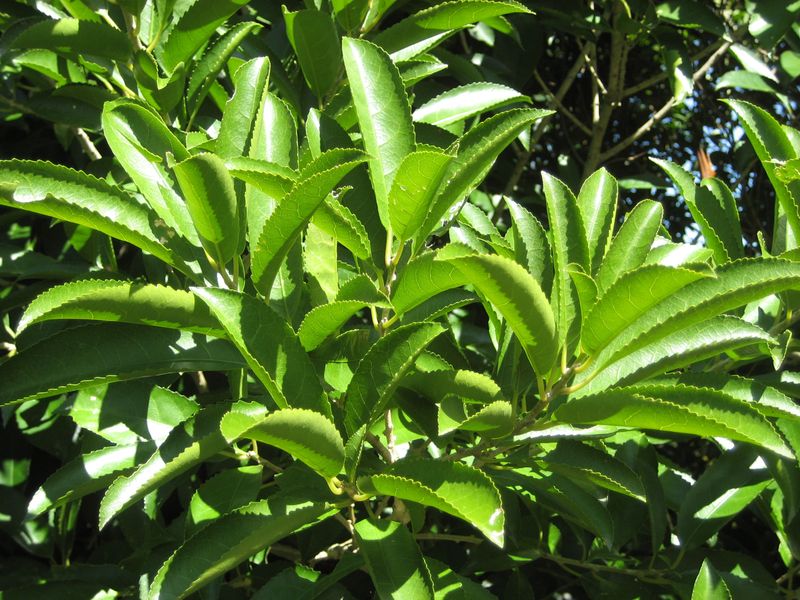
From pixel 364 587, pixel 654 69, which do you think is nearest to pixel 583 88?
pixel 654 69

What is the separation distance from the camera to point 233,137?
4.46 feet

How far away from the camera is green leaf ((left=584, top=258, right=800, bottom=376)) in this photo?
1128 mm

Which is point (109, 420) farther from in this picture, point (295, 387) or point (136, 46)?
point (136, 46)

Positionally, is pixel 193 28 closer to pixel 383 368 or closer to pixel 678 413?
pixel 383 368

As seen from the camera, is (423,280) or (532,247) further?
(532,247)

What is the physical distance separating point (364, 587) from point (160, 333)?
104cm

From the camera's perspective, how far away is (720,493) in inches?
71.6

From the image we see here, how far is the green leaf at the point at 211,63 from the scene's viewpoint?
168 cm

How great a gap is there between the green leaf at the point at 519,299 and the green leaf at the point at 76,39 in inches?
34.0

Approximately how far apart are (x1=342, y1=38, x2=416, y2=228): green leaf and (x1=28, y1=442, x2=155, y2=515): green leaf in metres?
0.53

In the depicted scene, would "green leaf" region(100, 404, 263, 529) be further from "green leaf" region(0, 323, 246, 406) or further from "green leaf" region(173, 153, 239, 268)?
"green leaf" region(173, 153, 239, 268)

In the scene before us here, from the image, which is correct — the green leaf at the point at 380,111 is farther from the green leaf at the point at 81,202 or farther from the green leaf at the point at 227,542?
the green leaf at the point at 227,542

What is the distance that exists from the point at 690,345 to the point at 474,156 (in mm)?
394

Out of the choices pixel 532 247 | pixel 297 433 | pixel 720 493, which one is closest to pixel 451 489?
pixel 297 433
